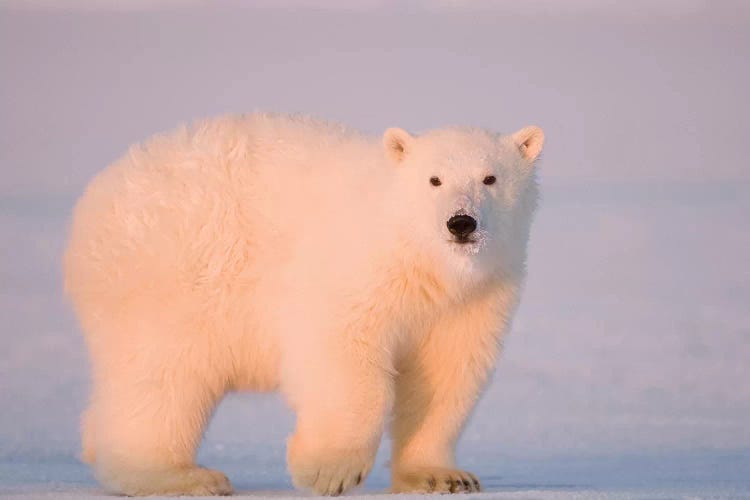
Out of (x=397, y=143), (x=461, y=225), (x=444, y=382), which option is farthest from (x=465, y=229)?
(x=444, y=382)

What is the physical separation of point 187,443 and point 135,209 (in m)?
1.56

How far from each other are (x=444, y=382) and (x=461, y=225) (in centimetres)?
126

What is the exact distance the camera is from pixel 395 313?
29.4ft

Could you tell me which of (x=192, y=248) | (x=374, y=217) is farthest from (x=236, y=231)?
(x=374, y=217)

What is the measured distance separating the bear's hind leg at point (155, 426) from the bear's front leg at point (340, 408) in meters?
0.73

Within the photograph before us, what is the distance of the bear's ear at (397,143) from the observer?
9.19 m

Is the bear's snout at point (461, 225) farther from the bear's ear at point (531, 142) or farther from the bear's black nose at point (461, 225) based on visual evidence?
the bear's ear at point (531, 142)

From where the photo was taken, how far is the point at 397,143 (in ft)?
30.3

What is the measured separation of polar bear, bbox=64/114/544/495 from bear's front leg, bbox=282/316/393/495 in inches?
0.4

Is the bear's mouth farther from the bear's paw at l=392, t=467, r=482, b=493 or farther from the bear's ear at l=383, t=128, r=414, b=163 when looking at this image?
the bear's paw at l=392, t=467, r=482, b=493

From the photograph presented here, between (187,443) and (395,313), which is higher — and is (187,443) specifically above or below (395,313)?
below

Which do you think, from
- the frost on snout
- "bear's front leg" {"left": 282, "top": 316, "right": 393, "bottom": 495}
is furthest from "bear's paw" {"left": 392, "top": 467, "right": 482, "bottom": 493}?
the frost on snout

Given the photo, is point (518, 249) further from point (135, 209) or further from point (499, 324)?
point (135, 209)

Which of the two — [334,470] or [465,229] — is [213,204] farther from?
[334,470]
